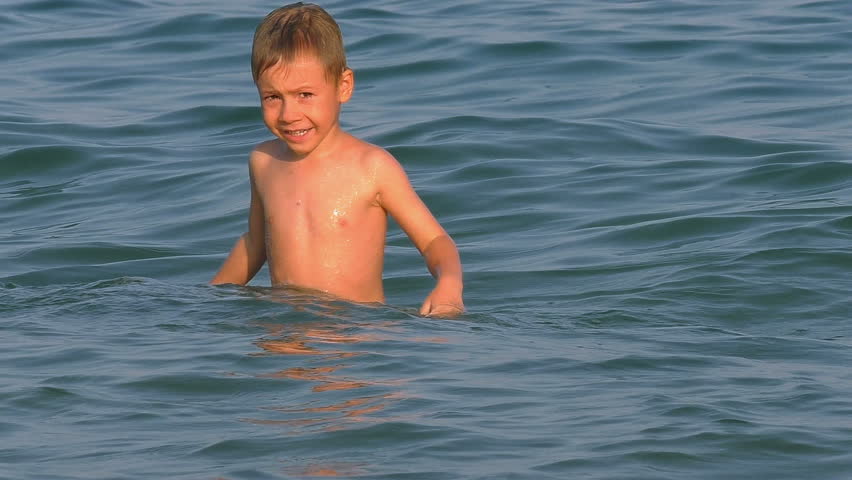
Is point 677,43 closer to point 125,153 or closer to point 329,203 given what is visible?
point 125,153

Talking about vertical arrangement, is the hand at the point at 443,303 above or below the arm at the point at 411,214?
below

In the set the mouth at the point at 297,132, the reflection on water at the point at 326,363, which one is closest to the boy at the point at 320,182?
the mouth at the point at 297,132

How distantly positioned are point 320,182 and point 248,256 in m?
0.60

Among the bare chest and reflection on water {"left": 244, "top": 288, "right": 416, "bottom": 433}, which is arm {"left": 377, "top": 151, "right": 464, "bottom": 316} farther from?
reflection on water {"left": 244, "top": 288, "right": 416, "bottom": 433}

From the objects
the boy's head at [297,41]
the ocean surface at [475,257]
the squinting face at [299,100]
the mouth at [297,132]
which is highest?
the boy's head at [297,41]

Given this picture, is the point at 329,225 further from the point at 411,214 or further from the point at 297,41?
the point at 297,41

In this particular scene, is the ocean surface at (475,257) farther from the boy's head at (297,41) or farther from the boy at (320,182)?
the boy's head at (297,41)

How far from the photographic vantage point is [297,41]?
233 inches

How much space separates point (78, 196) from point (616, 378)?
5720mm

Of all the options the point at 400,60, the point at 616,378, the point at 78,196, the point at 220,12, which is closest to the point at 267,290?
the point at 616,378

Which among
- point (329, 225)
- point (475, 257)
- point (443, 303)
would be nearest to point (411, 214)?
point (329, 225)

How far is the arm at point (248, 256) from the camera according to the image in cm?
655

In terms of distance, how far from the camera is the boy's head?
5914 millimetres

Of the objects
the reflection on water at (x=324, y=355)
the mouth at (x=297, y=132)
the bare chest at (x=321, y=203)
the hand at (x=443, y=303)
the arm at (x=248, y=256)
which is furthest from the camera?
the arm at (x=248, y=256)
